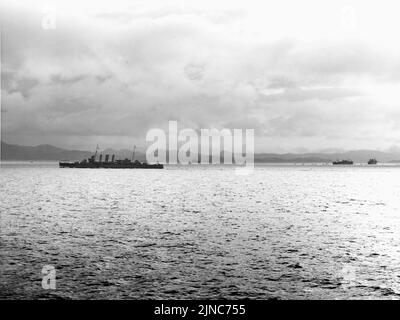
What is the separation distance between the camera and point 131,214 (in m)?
53.7

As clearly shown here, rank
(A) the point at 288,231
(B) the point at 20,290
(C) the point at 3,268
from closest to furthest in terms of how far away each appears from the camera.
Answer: (B) the point at 20,290, (C) the point at 3,268, (A) the point at 288,231

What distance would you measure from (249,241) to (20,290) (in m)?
19.0

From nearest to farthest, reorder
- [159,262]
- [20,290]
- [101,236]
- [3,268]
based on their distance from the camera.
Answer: [20,290] < [3,268] < [159,262] < [101,236]
